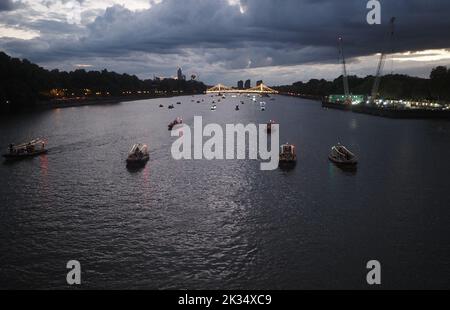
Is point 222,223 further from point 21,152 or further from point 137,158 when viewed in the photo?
point 21,152

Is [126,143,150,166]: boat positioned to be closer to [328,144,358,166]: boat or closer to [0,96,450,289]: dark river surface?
[0,96,450,289]: dark river surface

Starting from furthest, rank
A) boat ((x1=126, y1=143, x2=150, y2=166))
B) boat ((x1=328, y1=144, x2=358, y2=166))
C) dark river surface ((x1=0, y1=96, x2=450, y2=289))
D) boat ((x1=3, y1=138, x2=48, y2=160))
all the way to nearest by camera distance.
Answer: boat ((x1=3, y1=138, x2=48, y2=160))
boat ((x1=126, y1=143, x2=150, y2=166))
boat ((x1=328, y1=144, x2=358, y2=166))
dark river surface ((x1=0, y1=96, x2=450, y2=289))

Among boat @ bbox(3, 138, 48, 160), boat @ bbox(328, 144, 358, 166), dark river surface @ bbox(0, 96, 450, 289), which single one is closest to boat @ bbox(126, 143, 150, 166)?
dark river surface @ bbox(0, 96, 450, 289)

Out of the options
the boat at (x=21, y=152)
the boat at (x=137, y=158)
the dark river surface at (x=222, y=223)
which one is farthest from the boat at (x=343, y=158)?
the boat at (x=21, y=152)

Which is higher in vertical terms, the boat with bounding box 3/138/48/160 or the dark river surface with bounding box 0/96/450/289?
the boat with bounding box 3/138/48/160

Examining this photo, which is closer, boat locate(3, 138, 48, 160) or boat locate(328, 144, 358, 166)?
boat locate(328, 144, 358, 166)

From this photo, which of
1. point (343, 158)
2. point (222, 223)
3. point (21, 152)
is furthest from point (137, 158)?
Result: point (343, 158)

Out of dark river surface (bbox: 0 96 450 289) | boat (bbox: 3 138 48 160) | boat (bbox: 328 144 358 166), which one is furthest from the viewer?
boat (bbox: 3 138 48 160)

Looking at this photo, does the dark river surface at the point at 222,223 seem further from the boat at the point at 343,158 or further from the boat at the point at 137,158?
the boat at the point at 343,158

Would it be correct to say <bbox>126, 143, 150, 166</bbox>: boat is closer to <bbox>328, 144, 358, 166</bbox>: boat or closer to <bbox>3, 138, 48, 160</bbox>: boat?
<bbox>3, 138, 48, 160</bbox>: boat
